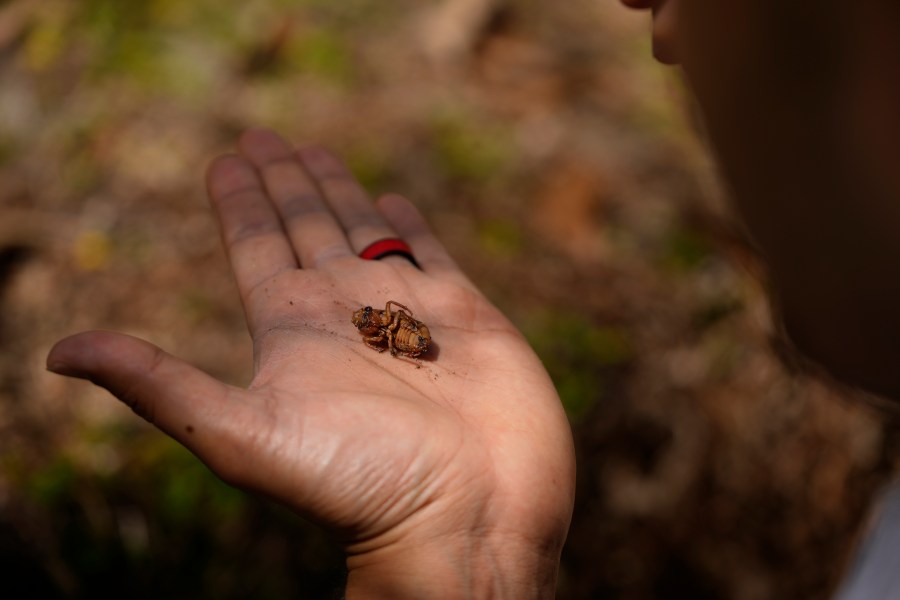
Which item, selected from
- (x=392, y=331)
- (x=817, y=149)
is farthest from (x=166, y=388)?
(x=817, y=149)

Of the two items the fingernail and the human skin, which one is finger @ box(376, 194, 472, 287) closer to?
the fingernail

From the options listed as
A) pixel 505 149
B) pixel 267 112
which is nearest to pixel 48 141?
pixel 267 112

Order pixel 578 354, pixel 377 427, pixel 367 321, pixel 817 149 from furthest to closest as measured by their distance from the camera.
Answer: pixel 578 354 → pixel 367 321 → pixel 377 427 → pixel 817 149

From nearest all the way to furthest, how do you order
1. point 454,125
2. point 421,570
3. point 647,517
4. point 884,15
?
1. point 884,15
2. point 421,570
3. point 647,517
4. point 454,125

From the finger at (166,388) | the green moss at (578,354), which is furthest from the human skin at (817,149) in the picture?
the green moss at (578,354)

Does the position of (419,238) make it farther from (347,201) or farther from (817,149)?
(817,149)

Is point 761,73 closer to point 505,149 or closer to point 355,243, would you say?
point 355,243
